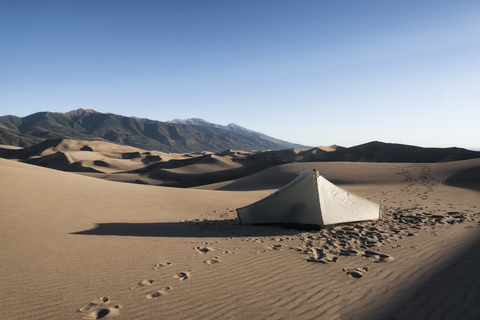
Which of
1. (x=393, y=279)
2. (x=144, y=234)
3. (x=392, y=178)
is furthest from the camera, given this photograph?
(x=392, y=178)

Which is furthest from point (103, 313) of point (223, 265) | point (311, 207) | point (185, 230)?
point (311, 207)

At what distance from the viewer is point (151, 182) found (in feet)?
103

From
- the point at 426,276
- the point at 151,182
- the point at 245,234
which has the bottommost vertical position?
the point at 151,182

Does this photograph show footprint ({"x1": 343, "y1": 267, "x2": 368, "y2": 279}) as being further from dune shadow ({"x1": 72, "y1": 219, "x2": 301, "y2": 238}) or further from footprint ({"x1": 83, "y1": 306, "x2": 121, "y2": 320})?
footprint ({"x1": 83, "y1": 306, "x2": 121, "y2": 320})

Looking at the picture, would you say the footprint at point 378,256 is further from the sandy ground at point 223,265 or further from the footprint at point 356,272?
the footprint at point 356,272

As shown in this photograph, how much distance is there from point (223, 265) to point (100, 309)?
6.61ft

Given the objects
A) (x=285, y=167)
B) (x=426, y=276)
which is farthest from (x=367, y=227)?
(x=285, y=167)

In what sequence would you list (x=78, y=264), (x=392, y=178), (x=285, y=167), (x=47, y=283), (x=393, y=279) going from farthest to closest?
(x=285, y=167), (x=392, y=178), (x=78, y=264), (x=393, y=279), (x=47, y=283)

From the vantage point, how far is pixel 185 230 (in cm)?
731

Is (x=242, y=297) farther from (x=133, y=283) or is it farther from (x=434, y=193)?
(x=434, y=193)

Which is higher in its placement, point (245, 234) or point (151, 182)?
point (245, 234)

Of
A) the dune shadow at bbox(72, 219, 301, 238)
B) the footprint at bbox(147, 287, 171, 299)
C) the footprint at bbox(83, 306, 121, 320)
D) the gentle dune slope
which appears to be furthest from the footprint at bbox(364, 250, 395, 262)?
the gentle dune slope

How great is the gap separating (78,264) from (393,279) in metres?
5.13

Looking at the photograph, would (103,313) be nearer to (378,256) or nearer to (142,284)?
(142,284)
